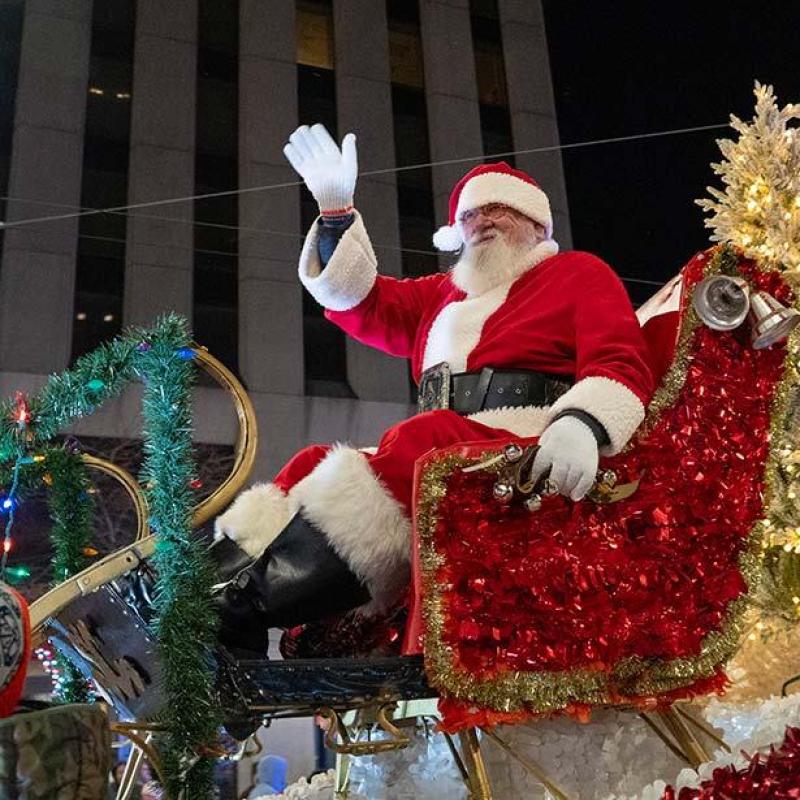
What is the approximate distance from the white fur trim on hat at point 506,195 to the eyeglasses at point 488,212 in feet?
0.04

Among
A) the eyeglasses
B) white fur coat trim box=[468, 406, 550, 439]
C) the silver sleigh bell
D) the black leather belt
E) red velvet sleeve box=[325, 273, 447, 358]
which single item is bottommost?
white fur coat trim box=[468, 406, 550, 439]

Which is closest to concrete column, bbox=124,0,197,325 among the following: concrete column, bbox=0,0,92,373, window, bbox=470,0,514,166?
concrete column, bbox=0,0,92,373

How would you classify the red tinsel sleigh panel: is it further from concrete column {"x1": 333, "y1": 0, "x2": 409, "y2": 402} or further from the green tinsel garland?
concrete column {"x1": 333, "y1": 0, "x2": 409, "y2": 402}

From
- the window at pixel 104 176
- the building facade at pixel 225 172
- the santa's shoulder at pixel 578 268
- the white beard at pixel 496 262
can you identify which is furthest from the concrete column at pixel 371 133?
the santa's shoulder at pixel 578 268

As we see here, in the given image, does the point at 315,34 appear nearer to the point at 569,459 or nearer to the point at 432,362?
the point at 432,362

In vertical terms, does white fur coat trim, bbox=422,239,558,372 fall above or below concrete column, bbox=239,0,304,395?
below

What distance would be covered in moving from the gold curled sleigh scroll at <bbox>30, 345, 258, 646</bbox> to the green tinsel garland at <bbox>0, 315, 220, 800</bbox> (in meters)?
0.05

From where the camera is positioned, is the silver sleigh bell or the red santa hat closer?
the silver sleigh bell

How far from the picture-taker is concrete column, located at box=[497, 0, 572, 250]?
680cm

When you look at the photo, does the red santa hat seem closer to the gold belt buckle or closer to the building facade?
the gold belt buckle

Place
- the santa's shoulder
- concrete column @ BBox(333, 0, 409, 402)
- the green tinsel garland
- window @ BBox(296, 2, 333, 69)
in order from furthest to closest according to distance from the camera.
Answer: window @ BBox(296, 2, 333, 69) < concrete column @ BBox(333, 0, 409, 402) < the santa's shoulder < the green tinsel garland

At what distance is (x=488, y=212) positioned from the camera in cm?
200

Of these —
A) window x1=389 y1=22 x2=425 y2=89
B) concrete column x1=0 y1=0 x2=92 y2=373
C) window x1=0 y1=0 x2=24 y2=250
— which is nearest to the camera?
concrete column x1=0 y1=0 x2=92 y2=373

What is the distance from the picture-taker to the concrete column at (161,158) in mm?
5785
